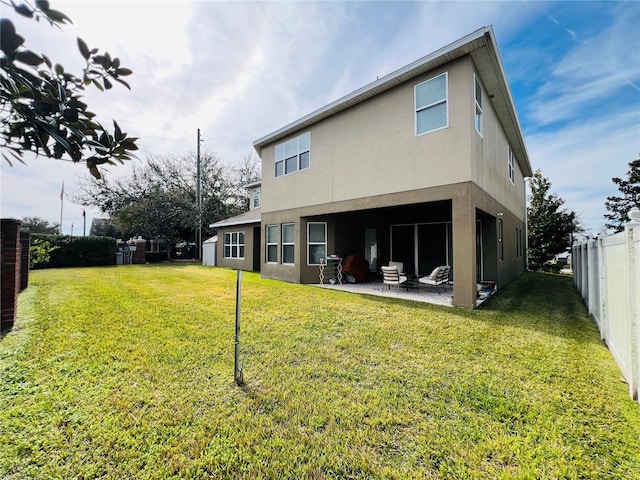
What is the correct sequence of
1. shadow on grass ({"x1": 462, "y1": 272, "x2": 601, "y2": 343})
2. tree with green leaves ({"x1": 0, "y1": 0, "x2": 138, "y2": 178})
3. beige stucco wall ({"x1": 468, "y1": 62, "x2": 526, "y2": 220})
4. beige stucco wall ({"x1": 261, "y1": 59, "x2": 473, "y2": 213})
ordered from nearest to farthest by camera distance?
1. tree with green leaves ({"x1": 0, "y1": 0, "x2": 138, "y2": 178})
2. shadow on grass ({"x1": 462, "y1": 272, "x2": 601, "y2": 343})
3. beige stucco wall ({"x1": 261, "y1": 59, "x2": 473, "y2": 213})
4. beige stucco wall ({"x1": 468, "y1": 62, "x2": 526, "y2": 220})

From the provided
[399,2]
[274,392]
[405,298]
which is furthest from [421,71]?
[274,392]

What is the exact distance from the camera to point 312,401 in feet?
9.69

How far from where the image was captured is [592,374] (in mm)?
3631

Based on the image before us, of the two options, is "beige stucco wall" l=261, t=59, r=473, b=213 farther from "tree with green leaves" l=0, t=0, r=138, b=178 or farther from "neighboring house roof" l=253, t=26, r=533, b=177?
"tree with green leaves" l=0, t=0, r=138, b=178

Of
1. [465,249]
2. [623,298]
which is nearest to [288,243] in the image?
[465,249]

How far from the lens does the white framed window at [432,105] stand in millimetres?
7316

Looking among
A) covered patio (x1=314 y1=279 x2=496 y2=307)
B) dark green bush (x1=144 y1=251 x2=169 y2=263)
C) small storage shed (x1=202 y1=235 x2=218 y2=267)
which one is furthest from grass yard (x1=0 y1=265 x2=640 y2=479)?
dark green bush (x1=144 y1=251 x2=169 y2=263)

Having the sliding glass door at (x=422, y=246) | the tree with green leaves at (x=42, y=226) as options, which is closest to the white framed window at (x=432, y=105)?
the sliding glass door at (x=422, y=246)

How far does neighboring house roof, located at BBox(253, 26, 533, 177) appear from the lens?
21.6 feet

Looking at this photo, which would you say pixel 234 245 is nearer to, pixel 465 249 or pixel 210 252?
pixel 210 252

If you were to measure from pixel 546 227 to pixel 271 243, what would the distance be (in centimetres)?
1936

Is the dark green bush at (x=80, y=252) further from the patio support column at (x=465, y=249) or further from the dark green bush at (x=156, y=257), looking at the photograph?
the patio support column at (x=465, y=249)

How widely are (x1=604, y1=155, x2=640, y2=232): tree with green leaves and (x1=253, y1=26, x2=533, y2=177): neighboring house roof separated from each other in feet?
59.0

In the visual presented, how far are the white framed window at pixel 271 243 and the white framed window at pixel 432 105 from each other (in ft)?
23.4
